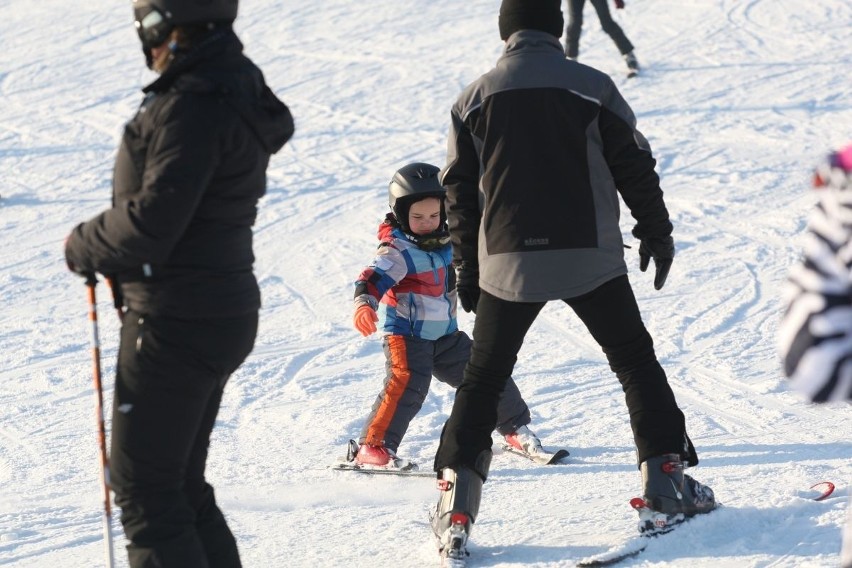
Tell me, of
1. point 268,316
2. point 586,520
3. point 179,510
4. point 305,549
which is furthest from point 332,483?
point 268,316

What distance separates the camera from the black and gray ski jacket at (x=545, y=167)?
3346 millimetres

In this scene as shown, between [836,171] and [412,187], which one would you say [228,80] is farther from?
[412,187]

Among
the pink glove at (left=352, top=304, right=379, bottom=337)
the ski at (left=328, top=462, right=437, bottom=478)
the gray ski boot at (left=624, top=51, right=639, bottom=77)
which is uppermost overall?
the gray ski boot at (left=624, top=51, right=639, bottom=77)

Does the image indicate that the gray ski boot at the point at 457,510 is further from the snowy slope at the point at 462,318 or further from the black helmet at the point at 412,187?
the black helmet at the point at 412,187

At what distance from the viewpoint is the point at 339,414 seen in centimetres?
538

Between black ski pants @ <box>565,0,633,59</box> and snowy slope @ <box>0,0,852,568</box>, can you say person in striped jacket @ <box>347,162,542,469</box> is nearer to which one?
snowy slope @ <box>0,0,852,568</box>

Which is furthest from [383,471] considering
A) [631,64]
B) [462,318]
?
[631,64]

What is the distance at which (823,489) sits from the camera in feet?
12.7

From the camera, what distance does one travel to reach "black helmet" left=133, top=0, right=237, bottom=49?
2.62 m

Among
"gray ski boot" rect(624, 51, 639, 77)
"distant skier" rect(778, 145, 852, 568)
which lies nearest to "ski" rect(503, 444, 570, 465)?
"distant skier" rect(778, 145, 852, 568)

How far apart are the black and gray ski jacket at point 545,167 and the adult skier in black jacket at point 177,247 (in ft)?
2.58

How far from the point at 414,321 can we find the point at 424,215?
0.44 meters

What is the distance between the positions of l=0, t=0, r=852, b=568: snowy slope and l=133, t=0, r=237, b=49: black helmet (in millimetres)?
1802

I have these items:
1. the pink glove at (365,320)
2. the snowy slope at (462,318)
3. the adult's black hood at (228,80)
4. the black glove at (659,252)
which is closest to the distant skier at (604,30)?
the snowy slope at (462,318)
